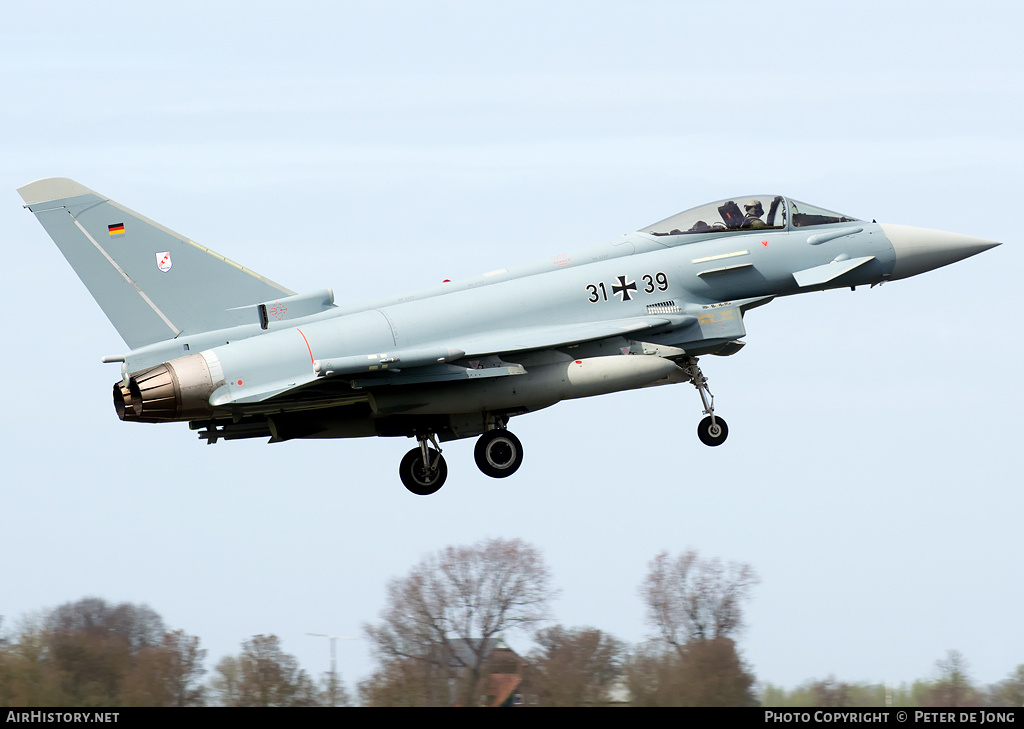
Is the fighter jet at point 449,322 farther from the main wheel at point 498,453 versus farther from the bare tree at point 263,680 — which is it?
the bare tree at point 263,680

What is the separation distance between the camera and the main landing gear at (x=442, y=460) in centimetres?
2100

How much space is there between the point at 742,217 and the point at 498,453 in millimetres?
5174

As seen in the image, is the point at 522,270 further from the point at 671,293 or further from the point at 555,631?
the point at 555,631

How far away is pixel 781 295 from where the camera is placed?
21734 millimetres

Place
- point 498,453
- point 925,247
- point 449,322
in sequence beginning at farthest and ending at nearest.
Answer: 1. point 925,247
2. point 498,453
3. point 449,322

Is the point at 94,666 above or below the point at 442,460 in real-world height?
below

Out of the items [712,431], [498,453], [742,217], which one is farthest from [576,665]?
[742,217]

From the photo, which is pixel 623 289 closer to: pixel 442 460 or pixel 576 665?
pixel 442 460

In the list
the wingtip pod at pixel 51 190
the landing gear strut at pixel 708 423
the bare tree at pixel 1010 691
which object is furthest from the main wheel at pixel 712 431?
the wingtip pod at pixel 51 190

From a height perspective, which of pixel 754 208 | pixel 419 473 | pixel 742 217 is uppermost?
pixel 754 208

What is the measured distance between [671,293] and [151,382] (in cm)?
759

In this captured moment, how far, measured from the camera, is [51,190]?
19.6m
